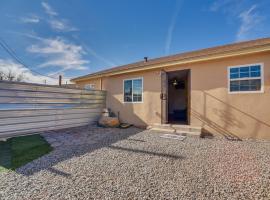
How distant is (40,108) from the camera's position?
651cm

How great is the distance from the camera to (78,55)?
1551 centimetres

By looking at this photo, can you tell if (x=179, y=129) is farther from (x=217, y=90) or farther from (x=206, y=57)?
(x=206, y=57)

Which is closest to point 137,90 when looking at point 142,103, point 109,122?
point 142,103

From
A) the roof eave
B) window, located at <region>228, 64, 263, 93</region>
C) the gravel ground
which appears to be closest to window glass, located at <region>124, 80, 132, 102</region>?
the roof eave

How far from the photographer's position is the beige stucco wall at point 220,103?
5262 mm

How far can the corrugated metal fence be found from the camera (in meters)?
5.54

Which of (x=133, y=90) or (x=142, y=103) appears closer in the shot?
(x=142, y=103)

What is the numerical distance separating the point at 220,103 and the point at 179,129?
2.01 m

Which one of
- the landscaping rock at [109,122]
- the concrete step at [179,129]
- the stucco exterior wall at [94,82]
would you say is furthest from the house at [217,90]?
the stucco exterior wall at [94,82]

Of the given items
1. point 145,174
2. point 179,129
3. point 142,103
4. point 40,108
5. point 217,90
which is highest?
point 217,90

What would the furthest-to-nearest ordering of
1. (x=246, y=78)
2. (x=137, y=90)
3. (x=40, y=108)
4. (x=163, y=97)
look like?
(x=137, y=90)
(x=163, y=97)
(x=40, y=108)
(x=246, y=78)

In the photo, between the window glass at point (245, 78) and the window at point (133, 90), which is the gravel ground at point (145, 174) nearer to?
the window glass at point (245, 78)

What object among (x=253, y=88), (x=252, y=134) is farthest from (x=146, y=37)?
(x=252, y=134)

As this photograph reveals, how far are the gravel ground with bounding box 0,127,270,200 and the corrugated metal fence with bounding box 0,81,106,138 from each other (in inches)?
106
